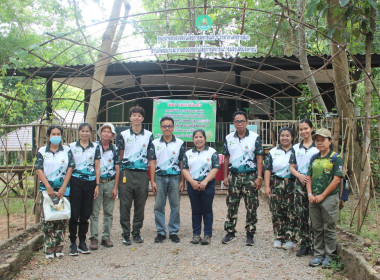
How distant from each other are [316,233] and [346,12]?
96.1 inches

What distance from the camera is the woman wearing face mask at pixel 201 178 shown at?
4.63 meters

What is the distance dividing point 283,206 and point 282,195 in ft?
0.45

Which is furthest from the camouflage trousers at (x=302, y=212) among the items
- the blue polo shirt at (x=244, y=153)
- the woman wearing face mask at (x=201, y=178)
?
the woman wearing face mask at (x=201, y=178)

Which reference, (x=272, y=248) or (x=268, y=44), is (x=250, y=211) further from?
(x=268, y=44)

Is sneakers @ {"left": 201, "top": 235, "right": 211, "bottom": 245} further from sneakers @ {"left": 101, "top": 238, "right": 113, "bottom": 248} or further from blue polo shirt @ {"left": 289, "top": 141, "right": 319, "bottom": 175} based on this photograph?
blue polo shirt @ {"left": 289, "top": 141, "right": 319, "bottom": 175}

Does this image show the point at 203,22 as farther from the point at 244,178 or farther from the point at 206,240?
the point at 206,240

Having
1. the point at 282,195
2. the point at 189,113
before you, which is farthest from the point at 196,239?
the point at 189,113

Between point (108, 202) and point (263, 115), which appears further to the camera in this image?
point (263, 115)

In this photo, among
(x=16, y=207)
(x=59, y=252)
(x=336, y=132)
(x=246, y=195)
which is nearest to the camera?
(x=59, y=252)

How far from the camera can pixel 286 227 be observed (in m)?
4.43

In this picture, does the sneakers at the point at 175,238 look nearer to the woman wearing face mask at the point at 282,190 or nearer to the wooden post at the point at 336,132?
the woman wearing face mask at the point at 282,190

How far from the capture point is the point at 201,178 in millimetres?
4645

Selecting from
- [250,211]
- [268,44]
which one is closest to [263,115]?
[268,44]

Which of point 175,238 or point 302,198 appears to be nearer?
point 302,198
